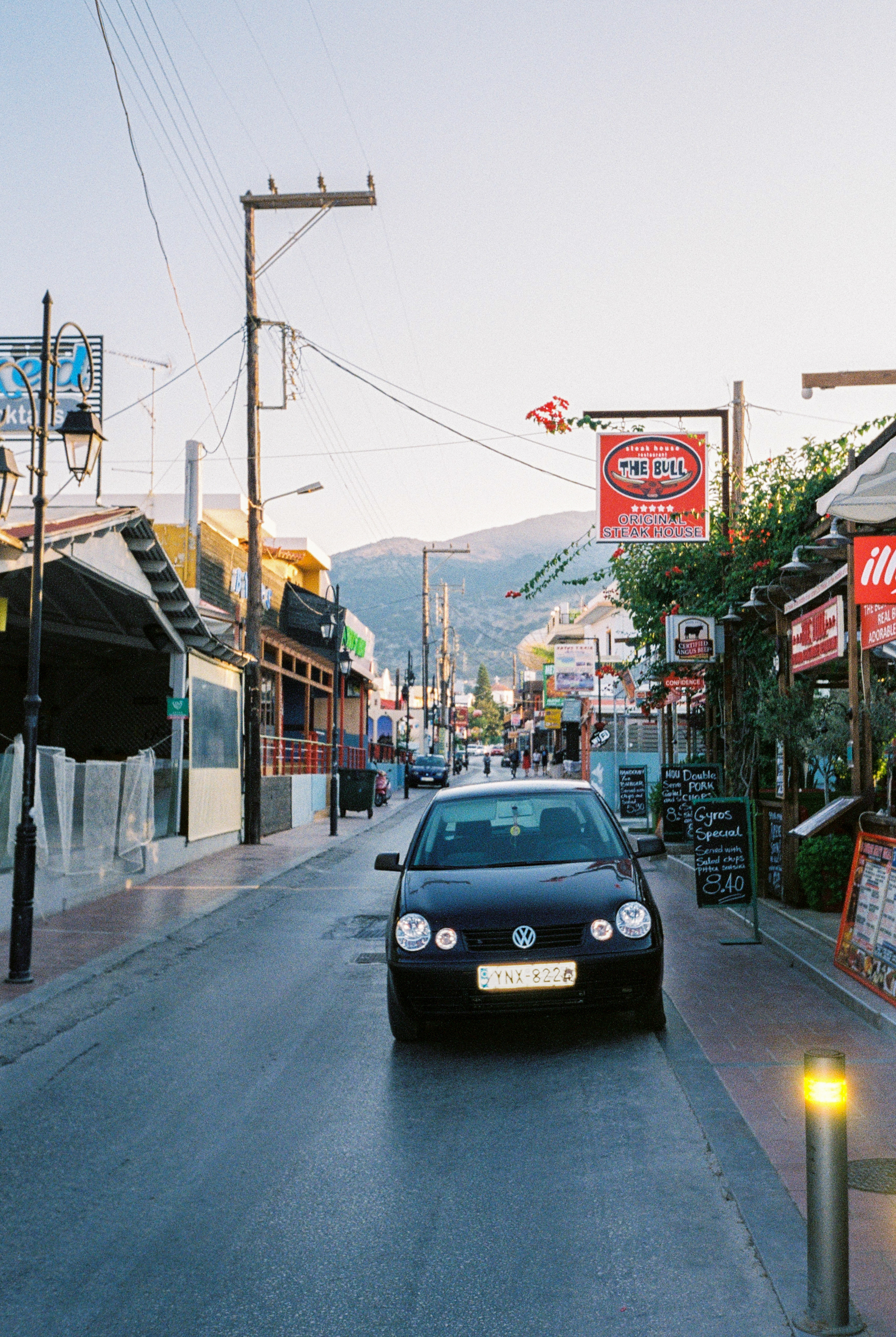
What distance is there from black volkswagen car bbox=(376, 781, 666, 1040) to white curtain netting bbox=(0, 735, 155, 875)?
17.8 ft

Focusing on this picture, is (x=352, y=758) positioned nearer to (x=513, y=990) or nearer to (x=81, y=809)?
(x=81, y=809)

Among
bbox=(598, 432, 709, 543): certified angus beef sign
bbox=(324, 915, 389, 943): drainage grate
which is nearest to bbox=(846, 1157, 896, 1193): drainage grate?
bbox=(324, 915, 389, 943): drainage grate

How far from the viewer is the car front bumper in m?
6.62

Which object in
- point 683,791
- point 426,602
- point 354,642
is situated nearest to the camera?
point 683,791

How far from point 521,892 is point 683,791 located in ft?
39.1

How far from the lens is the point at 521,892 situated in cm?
708

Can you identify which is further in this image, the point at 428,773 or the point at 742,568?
the point at 428,773

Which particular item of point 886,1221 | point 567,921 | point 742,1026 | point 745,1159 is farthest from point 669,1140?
point 742,1026

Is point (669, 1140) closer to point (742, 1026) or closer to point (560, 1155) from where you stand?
point (560, 1155)

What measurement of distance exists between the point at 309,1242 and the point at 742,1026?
390 centimetres

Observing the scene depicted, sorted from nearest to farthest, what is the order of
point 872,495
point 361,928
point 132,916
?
point 872,495 < point 361,928 < point 132,916

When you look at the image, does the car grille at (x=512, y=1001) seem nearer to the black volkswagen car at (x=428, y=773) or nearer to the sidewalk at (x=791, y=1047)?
the sidewalk at (x=791, y=1047)

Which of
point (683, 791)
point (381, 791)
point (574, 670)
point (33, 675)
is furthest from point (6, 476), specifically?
point (574, 670)

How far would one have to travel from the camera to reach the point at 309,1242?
13.6ft
